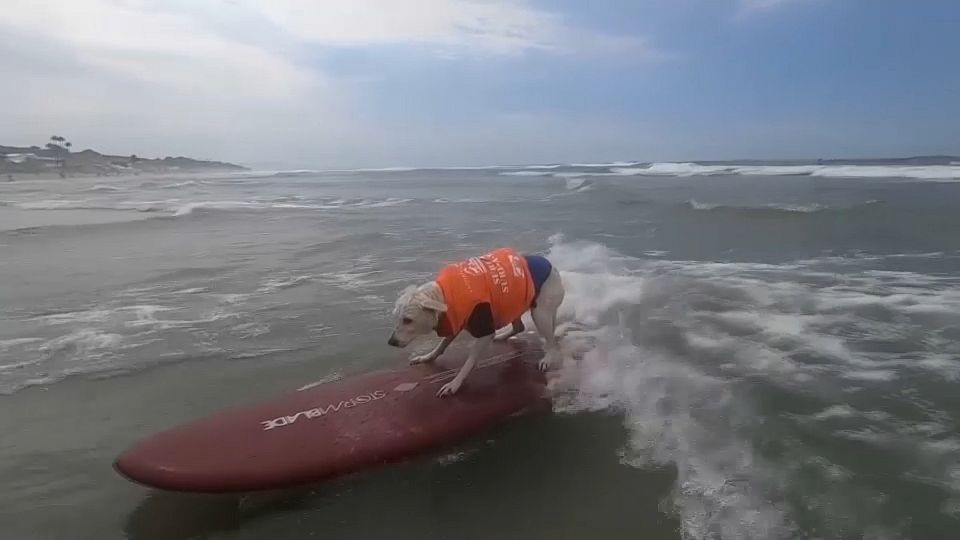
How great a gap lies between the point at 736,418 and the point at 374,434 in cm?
285

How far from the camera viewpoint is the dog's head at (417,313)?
4.57 m

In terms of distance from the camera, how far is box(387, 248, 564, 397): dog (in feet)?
15.1

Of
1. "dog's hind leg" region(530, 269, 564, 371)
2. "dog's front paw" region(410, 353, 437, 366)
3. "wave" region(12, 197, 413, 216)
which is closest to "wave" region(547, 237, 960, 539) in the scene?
"dog's hind leg" region(530, 269, 564, 371)

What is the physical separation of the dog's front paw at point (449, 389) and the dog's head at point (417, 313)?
0.54 meters

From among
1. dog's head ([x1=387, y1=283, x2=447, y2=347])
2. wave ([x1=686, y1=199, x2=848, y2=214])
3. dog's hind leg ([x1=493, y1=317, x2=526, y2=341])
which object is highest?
dog's head ([x1=387, y1=283, x2=447, y2=347])

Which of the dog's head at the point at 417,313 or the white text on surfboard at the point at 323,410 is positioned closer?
the white text on surfboard at the point at 323,410

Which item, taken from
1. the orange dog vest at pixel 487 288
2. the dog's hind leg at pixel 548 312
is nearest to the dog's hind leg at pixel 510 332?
the dog's hind leg at pixel 548 312

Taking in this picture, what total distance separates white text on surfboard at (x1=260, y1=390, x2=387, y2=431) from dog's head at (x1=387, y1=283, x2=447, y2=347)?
464 mm

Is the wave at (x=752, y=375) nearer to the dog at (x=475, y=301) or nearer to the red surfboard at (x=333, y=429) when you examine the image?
the red surfboard at (x=333, y=429)

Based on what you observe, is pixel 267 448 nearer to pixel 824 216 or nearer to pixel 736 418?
pixel 736 418

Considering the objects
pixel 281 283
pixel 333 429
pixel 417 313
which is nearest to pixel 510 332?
pixel 417 313

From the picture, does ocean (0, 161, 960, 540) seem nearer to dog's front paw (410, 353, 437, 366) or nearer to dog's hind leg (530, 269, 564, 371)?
dog's hind leg (530, 269, 564, 371)

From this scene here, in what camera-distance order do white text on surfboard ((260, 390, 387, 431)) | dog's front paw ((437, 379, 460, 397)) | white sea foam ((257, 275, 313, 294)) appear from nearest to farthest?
1. white text on surfboard ((260, 390, 387, 431))
2. dog's front paw ((437, 379, 460, 397))
3. white sea foam ((257, 275, 313, 294))

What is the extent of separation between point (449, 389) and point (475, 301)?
0.78 metres
